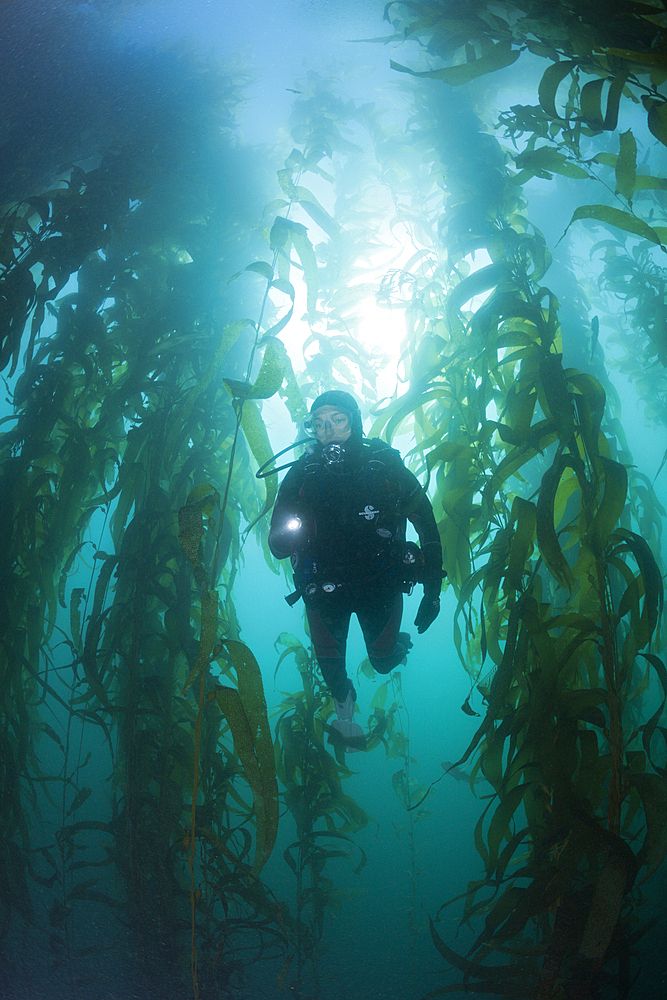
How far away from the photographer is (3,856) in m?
0.80

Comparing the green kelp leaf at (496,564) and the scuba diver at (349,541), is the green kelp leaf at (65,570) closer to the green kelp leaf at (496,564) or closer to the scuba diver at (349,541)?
the scuba diver at (349,541)

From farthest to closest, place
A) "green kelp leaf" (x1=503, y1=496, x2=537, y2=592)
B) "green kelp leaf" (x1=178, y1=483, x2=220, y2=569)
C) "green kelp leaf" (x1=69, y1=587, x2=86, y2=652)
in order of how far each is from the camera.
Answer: "green kelp leaf" (x1=69, y1=587, x2=86, y2=652), "green kelp leaf" (x1=503, y1=496, x2=537, y2=592), "green kelp leaf" (x1=178, y1=483, x2=220, y2=569)

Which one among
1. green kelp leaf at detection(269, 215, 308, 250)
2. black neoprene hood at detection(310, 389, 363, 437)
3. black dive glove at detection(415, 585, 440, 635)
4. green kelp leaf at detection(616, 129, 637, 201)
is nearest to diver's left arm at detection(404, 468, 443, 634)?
black dive glove at detection(415, 585, 440, 635)

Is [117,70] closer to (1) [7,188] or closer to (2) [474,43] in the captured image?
(1) [7,188]

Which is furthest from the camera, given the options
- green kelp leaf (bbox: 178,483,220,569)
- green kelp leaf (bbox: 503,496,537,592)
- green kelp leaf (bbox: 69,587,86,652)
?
green kelp leaf (bbox: 69,587,86,652)

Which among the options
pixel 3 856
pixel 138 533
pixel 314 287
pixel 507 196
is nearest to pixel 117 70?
pixel 314 287

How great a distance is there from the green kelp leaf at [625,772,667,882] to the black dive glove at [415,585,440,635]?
37 centimetres

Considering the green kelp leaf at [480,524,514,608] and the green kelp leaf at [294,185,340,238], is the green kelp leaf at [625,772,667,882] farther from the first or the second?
Answer: the green kelp leaf at [294,185,340,238]

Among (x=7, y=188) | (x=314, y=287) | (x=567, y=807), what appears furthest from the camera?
(x=7, y=188)

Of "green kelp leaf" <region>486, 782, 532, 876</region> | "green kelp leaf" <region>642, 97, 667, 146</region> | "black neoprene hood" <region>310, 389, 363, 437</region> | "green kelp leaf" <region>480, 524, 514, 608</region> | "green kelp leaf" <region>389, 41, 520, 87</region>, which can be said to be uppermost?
"green kelp leaf" <region>389, 41, 520, 87</region>

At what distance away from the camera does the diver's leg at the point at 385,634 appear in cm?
75

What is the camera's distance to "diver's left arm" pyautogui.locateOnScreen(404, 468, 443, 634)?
0.70 meters

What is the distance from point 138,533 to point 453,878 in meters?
0.82

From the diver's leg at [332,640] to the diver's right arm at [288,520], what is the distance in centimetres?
11
